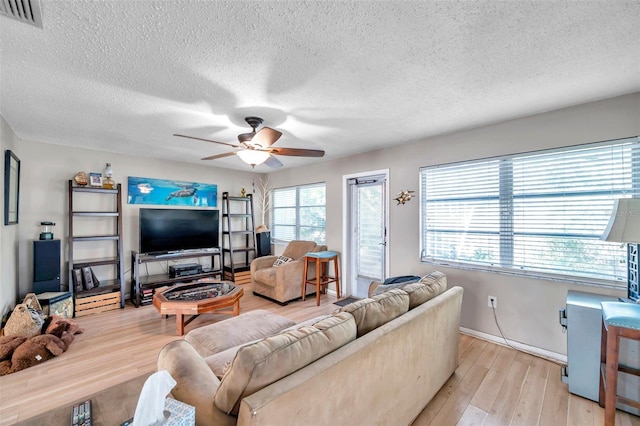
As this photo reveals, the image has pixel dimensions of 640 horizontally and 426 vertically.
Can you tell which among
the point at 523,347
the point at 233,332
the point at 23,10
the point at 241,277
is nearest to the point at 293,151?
the point at 233,332

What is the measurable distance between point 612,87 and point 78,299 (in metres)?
6.09

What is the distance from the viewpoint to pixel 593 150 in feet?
7.79

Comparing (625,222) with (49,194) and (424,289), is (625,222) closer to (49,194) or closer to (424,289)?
(424,289)

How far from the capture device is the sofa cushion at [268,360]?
0.99 meters

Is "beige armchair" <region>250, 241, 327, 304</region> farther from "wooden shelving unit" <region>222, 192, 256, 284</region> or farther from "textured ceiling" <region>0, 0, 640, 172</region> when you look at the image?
"textured ceiling" <region>0, 0, 640, 172</region>

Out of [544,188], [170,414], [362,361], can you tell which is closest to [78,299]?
[170,414]

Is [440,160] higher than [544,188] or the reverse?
higher

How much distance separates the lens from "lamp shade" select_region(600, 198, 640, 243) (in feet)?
5.84

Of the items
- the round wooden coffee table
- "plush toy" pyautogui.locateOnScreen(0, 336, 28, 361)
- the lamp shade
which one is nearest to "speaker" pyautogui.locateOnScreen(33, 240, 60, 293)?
"plush toy" pyautogui.locateOnScreen(0, 336, 28, 361)

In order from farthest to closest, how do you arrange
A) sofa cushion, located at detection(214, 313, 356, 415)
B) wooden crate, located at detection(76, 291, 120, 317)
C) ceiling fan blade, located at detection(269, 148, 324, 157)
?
wooden crate, located at detection(76, 291, 120, 317), ceiling fan blade, located at detection(269, 148, 324, 157), sofa cushion, located at detection(214, 313, 356, 415)

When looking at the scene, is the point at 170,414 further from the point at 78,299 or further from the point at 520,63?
the point at 78,299

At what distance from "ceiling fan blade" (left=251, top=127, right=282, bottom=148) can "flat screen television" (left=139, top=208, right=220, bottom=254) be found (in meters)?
2.85

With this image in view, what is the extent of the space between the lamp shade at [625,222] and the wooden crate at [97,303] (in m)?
5.43

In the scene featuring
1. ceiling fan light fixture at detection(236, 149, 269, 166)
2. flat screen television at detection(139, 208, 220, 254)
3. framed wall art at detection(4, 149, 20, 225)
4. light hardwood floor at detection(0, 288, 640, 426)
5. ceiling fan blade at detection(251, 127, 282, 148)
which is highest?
ceiling fan blade at detection(251, 127, 282, 148)
